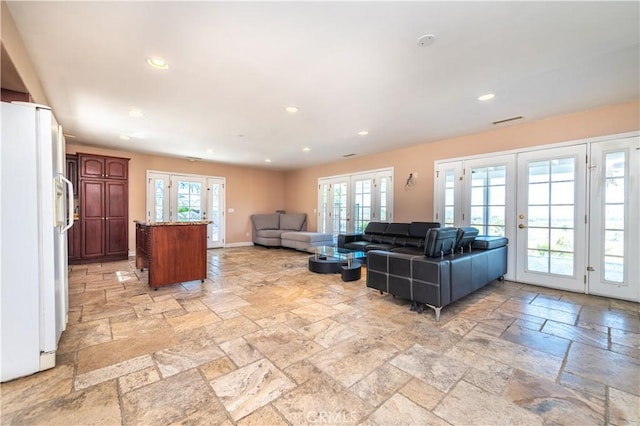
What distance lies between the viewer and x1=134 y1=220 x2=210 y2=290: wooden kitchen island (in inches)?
142

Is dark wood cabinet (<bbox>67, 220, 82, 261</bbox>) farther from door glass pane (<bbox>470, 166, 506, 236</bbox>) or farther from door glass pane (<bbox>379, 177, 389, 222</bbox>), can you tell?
door glass pane (<bbox>470, 166, 506, 236</bbox>)

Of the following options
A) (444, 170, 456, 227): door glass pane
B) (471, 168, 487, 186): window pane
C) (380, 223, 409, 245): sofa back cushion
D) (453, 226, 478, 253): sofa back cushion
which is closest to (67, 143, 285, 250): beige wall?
(380, 223, 409, 245): sofa back cushion

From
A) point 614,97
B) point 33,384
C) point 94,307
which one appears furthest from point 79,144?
point 614,97

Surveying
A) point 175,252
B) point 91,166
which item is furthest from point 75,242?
point 175,252

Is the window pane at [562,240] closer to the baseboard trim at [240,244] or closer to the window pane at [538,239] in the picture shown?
the window pane at [538,239]

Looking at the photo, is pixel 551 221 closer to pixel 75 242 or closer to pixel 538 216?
pixel 538 216

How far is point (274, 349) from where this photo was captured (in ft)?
7.07

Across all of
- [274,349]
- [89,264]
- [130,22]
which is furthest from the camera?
[89,264]

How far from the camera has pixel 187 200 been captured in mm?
7258

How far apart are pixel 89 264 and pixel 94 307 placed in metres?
3.04

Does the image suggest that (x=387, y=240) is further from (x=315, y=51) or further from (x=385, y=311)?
(x=315, y=51)

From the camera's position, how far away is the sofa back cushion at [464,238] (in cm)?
323

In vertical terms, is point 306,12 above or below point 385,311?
above

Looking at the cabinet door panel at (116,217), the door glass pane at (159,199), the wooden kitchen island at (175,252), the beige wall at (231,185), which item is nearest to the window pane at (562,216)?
the wooden kitchen island at (175,252)
